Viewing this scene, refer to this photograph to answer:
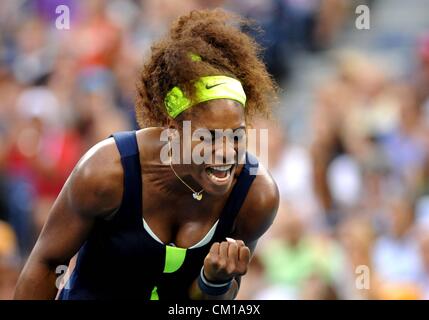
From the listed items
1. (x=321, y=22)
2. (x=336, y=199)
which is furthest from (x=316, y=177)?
(x=321, y=22)

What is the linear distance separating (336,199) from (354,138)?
507 millimetres

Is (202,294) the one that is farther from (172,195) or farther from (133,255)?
(172,195)

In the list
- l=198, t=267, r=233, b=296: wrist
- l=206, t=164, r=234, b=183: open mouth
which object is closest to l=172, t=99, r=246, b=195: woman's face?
l=206, t=164, r=234, b=183: open mouth

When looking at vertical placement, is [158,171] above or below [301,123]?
above

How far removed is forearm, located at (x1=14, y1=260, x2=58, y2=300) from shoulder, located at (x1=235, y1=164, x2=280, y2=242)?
82cm

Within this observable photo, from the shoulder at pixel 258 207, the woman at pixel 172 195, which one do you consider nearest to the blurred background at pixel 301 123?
the woman at pixel 172 195

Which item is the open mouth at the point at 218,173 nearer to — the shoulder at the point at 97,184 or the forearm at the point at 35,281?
the shoulder at the point at 97,184

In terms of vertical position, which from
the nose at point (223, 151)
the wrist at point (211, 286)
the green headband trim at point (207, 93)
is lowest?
the wrist at point (211, 286)

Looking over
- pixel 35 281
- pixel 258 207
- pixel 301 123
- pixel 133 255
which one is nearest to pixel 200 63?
pixel 258 207

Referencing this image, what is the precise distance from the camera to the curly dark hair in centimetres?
389

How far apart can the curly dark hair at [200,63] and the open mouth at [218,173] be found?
286 millimetres

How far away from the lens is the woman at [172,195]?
3.89m

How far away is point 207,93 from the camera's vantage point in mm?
3857

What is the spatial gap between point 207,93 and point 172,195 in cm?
50
